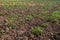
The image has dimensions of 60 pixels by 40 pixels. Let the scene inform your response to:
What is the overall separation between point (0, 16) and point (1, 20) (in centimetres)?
82

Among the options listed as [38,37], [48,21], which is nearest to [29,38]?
[38,37]

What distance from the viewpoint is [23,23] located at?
1073cm

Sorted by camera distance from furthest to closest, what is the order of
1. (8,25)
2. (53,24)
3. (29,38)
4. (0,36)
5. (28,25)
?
(53,24) → (28,25) → (8,25) → (29,38) → (0,36)

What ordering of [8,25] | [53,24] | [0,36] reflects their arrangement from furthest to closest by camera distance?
[53,24], [8,25], [0,36]

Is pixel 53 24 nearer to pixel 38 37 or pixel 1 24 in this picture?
pixel 38 37

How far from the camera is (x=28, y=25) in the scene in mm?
10695

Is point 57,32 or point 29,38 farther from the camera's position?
point 57,32

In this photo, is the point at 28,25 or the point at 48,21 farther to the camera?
the point at 48,21

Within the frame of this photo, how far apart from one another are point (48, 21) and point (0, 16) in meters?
3.20

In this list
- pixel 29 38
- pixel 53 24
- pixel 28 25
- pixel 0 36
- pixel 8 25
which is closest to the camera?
pixel 0 36

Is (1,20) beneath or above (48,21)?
above

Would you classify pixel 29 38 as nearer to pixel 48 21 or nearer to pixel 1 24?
pixel 1 24

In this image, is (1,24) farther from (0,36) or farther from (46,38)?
(46,38)

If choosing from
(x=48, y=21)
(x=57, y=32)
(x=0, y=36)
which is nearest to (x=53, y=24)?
(x=48, y=21)
